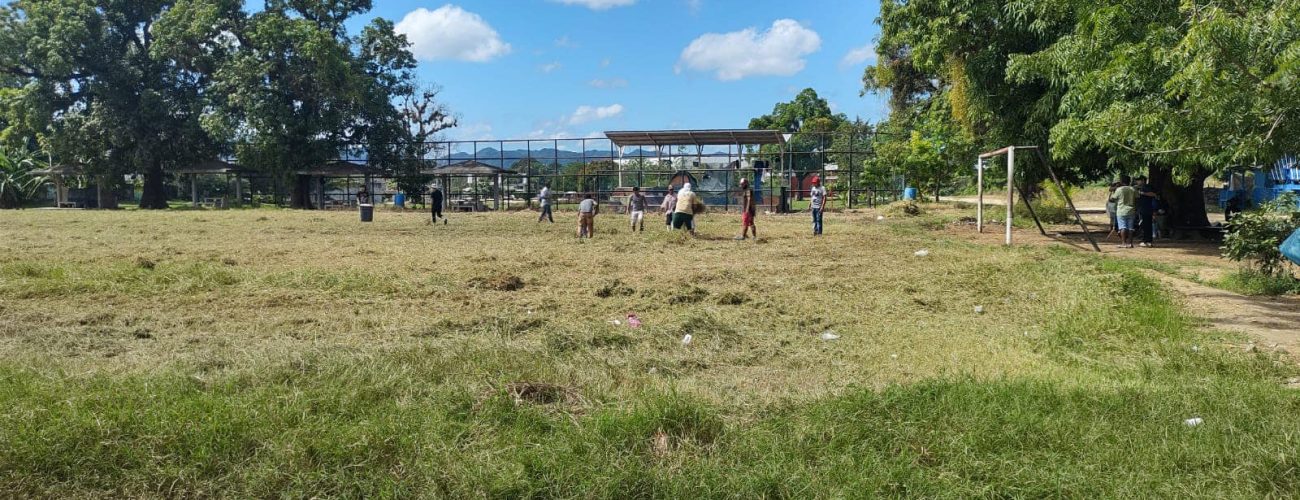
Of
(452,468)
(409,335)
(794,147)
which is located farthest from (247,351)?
(794,147)

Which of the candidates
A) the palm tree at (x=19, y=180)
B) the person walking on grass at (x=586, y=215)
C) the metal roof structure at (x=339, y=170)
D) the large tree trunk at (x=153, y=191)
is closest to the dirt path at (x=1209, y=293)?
the person walking on grass at (x=586, y=215)

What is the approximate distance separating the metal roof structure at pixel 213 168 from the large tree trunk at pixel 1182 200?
3721 centimetres

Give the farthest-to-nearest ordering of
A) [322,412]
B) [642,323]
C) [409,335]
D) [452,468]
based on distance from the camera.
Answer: [642,323], [409,335], [322,412], [452,468]

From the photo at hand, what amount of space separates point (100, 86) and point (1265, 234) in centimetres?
4237

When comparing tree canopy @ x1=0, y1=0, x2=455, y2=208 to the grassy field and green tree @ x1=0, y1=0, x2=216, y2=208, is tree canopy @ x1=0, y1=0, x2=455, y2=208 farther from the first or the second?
the grassy field

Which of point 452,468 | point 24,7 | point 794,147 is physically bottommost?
point 452,468

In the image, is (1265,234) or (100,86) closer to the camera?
(1265,234)

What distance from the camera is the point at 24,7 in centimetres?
3794

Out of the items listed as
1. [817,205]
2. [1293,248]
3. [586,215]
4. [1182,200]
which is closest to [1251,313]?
[1293,248]

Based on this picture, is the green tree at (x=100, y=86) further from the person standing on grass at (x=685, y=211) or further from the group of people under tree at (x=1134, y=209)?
the group of people under tree at (x=1134, y=209)

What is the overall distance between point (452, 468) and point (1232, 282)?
A: 32.1 feet

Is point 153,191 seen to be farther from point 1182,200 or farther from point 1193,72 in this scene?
point 1193,72

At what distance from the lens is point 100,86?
124 feet

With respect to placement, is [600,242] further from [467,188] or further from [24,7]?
[24,7]
